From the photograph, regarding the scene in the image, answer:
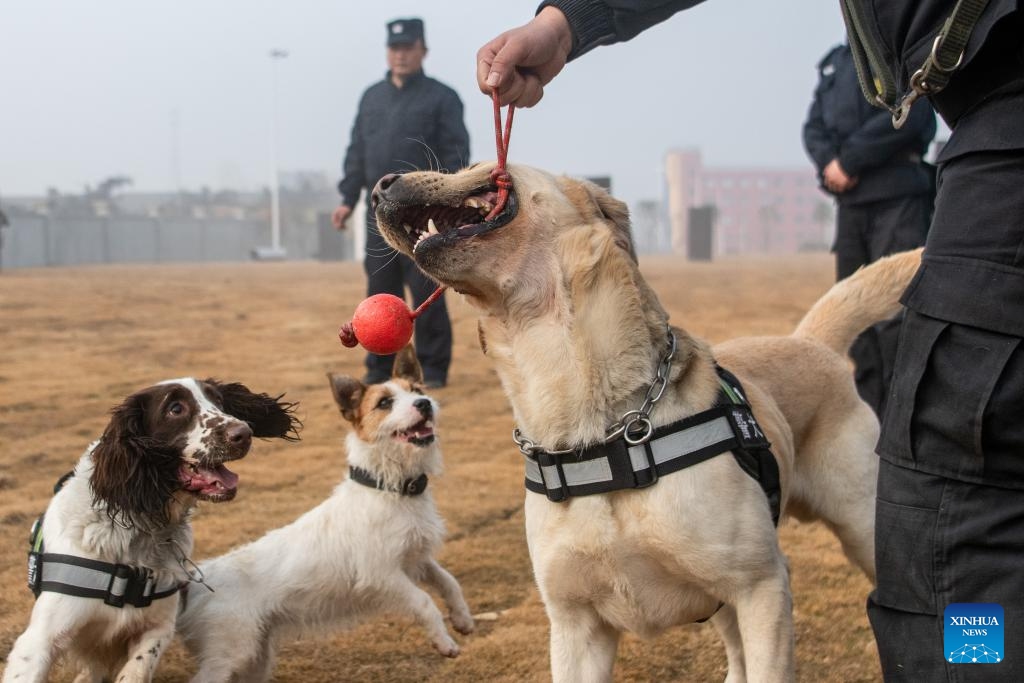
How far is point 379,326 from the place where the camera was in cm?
277

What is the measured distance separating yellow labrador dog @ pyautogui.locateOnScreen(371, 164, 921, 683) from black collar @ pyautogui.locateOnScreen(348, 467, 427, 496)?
2.05 metres

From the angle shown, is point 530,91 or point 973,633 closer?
point 973,633

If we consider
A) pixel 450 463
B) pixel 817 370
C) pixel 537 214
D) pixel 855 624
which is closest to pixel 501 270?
pixel 537 214

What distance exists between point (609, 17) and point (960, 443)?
4.44 feet

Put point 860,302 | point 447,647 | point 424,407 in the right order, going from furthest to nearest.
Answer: point 424,407, point 447,647, point 860,302

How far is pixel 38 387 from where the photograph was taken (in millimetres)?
9898

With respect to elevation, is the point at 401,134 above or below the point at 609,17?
above

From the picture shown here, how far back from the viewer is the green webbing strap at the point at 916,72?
1755 mm

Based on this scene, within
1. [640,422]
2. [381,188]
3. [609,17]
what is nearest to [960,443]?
[640,422]

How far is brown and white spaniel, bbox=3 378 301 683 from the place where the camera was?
3375 mm

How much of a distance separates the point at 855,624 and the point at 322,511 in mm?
2270

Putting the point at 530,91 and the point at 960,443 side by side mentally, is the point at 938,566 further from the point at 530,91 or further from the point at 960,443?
the point at 530,91

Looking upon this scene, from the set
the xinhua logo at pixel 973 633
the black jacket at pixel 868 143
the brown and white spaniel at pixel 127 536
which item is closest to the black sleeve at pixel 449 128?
the black jacket at pixel 868 143

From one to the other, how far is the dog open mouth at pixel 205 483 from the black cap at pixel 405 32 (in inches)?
233
